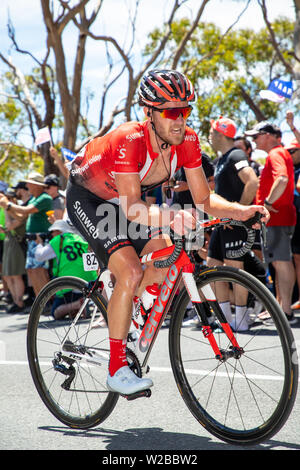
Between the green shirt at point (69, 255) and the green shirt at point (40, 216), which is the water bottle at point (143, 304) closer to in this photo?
the green shirt at point (69, 255)

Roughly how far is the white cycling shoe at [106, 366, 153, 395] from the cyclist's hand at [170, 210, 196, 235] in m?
0.86

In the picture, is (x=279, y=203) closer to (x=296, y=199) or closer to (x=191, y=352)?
(x=296, y=199)

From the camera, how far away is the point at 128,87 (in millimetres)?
15922

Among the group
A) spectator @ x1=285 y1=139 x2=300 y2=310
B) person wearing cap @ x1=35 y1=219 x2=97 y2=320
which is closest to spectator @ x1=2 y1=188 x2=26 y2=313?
person wearing cap @ x1=35 y1=219 x2=97 y2=320

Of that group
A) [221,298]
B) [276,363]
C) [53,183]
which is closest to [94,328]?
[221,298]

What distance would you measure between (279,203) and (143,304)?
164 inches

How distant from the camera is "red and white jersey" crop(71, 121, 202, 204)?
135 inches

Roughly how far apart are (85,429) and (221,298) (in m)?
1.19

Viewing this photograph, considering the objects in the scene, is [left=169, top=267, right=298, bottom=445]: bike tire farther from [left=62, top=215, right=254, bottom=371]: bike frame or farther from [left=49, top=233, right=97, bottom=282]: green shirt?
[left=49, top=233, right=97, bottom=282]: green shirt

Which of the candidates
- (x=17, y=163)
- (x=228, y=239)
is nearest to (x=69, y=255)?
(x=228, y=239)

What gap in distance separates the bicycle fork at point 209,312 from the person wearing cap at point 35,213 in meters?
6.33

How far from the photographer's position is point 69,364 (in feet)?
13.2

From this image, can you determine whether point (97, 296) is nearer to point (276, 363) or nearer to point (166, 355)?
point (276, 363)

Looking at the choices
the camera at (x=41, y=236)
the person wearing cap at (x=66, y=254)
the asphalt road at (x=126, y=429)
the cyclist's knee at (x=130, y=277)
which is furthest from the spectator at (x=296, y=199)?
the cyclist's knee at (x=130, y=277)
